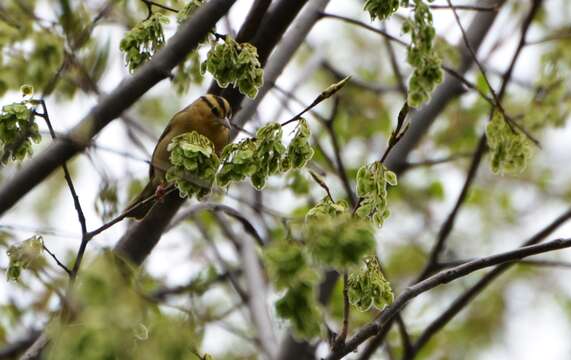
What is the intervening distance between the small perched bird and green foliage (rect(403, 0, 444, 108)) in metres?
0.97

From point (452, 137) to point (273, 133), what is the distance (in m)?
3.72

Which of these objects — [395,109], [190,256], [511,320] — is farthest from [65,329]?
[511,320]

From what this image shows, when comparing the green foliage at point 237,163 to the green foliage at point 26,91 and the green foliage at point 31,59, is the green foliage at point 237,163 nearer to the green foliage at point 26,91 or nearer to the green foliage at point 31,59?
the green foliage at point 26,91

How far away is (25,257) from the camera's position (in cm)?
250

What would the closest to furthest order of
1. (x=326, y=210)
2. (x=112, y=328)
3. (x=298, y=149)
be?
(x=112, y=328) < (x=326, y=210) < (x=298, y=149)

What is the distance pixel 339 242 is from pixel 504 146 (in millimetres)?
1440

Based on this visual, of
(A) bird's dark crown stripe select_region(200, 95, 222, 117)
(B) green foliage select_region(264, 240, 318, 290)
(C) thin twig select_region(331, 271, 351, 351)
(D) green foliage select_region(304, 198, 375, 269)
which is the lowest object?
(B) green foliage select_region(264, 240, 318, 290)

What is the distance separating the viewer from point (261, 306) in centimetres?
521

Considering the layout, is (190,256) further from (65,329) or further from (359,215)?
(65,329)

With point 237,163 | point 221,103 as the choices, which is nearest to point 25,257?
point 237,163

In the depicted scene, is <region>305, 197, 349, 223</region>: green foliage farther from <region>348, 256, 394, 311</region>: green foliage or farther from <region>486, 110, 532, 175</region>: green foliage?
<region>486, 110, 532, 175</region>: green foliage

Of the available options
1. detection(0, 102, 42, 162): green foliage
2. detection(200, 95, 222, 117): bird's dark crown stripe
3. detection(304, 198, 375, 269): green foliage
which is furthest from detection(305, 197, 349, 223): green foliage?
detection(200, 95, 222, 117): bird's dark crown stripe

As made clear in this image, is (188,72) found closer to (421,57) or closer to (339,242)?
(421,57)

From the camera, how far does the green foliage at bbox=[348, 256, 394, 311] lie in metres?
2.40
